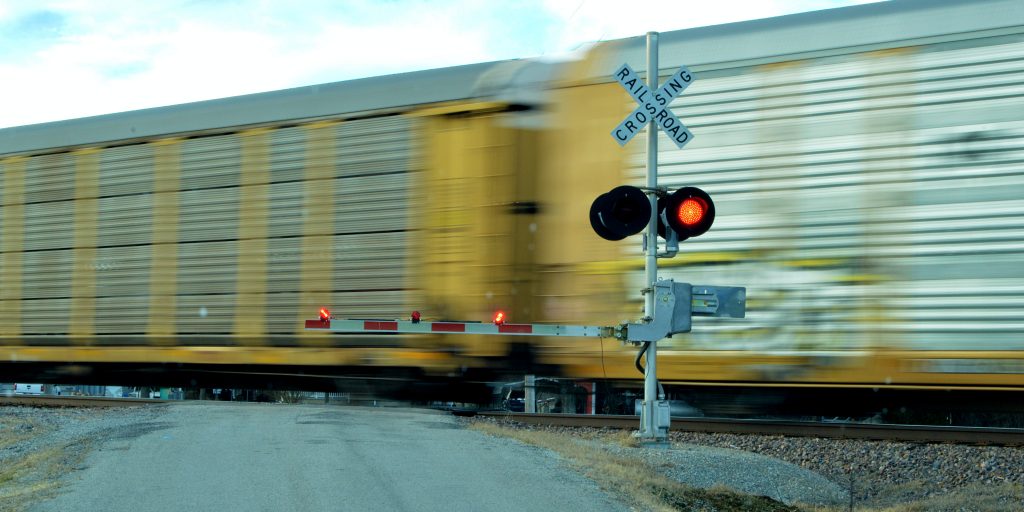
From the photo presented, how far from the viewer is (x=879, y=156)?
27.7 ft

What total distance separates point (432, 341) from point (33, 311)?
6785 mm

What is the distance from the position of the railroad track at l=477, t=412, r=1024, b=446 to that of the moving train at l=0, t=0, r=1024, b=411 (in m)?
1.09

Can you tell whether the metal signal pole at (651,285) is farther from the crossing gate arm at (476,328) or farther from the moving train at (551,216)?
the moving train at (551,216)

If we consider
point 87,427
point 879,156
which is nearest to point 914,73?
point 879,156

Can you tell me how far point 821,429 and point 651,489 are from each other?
4012 millimetres

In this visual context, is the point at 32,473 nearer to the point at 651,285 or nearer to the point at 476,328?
the point at 476,328

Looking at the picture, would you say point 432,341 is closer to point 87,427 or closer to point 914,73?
point 87,427

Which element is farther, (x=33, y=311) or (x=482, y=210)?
(x=33, y=311)

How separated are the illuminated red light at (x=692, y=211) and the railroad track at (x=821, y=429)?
11.6 feet

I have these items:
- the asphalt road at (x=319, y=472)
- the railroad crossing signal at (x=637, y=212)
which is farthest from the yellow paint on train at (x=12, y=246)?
the railroad crossing signal at (x=637, y=212)

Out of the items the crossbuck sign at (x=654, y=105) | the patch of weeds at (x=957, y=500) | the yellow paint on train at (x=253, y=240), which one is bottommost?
the patch of weeds at (x=957, y=500)

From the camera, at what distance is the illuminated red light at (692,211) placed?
7414mm

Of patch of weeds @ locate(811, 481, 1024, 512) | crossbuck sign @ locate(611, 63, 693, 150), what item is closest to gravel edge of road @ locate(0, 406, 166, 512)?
crossbuck sign @ locate(611, 63, 693, 150)

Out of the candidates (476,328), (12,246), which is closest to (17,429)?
(12,246)
